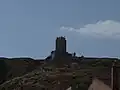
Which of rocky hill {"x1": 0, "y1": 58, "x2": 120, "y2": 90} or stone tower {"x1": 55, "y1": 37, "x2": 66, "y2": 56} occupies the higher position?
stone tower {"x1": 55, "y1": 37, "x2": 66, "y2": 56}

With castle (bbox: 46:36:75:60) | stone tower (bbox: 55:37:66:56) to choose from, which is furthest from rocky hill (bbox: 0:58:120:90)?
stone tower (bbox: 55:37:66:56)

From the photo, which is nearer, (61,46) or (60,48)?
(61,46)

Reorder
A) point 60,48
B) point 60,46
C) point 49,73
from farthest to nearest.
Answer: point 60,48 < point 60,46 < point 49,73

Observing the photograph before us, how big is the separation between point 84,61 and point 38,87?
1406 inches

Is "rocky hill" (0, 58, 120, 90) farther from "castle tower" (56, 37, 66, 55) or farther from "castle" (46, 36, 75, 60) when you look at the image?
"castle tower" (56, 37, 66, 55)

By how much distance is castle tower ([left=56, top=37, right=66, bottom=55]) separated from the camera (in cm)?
8062

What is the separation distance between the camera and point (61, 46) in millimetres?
80812

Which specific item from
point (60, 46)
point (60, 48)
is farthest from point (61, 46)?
point (60, 48)

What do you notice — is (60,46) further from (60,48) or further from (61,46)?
(60,48)

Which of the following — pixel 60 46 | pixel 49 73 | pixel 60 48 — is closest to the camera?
pixel 49 73

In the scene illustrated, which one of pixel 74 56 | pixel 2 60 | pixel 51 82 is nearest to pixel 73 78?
pixel 51 82

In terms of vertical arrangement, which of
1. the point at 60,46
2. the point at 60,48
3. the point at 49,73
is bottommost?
the point at 49,73

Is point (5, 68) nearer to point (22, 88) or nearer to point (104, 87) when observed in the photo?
point (22, 88)

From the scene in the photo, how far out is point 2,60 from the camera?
8694cm
